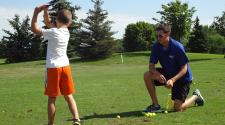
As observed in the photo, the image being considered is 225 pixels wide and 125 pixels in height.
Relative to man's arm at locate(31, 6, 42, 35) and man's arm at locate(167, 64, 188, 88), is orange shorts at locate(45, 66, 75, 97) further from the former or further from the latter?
man's arm at locate(167, 64, 188, 88)

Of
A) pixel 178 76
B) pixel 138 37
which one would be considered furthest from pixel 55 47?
pixel 138 37

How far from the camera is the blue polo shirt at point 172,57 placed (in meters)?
9.20

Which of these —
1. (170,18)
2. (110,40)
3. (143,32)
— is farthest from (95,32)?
(143,32)

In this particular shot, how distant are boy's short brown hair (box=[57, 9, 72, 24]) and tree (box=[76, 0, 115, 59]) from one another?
4737 centimetres

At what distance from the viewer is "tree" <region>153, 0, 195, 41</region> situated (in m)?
64.6

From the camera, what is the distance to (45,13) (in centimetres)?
774

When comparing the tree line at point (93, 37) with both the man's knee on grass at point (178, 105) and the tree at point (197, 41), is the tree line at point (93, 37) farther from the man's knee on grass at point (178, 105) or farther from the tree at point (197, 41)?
the man's knee on grass at point (178, 105)

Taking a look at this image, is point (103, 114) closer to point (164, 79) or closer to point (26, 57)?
point (164, 79)

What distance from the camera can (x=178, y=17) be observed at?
213ft

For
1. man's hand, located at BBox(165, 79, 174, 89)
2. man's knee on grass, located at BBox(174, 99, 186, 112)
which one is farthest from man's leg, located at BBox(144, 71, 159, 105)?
man's hand, located at BBox(165, 79, 174, 89)

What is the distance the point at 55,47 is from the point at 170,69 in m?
2.72

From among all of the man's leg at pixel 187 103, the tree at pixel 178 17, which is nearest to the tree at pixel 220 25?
the tree at pixel 178 17

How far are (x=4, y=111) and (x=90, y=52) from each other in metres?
45.6

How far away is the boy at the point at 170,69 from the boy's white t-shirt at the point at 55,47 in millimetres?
2230
